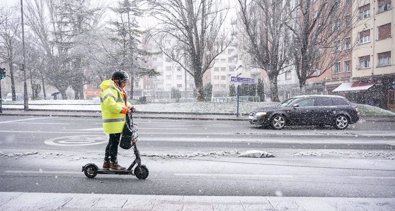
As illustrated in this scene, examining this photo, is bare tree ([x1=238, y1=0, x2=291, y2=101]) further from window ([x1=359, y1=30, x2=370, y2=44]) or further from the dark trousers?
the dark trousers

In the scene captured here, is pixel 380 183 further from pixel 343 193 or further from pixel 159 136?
pixel 159 136

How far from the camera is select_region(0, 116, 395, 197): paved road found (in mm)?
5395

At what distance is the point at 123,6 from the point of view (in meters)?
35.1

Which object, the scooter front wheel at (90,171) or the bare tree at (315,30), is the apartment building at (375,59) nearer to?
the bare tree at (315,30)

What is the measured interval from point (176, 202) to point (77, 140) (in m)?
6.49

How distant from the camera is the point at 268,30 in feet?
86.0

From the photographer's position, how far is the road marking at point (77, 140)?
9.51 metres

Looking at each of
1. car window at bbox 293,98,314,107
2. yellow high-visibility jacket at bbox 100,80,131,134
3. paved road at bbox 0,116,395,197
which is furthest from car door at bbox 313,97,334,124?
yellow high-visibility jacket at bbox 100,80,131,134

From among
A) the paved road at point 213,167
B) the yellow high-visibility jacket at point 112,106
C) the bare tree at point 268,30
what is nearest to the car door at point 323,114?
the paved road at point 213,167

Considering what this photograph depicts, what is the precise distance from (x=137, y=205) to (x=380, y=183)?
4.03 metres

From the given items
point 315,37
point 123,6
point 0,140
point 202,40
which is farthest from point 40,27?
point 0,140

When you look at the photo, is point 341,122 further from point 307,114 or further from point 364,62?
Result: point 364,62

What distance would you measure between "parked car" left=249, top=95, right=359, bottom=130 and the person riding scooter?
31.7 ft

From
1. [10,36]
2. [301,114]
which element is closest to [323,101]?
[301,114]
